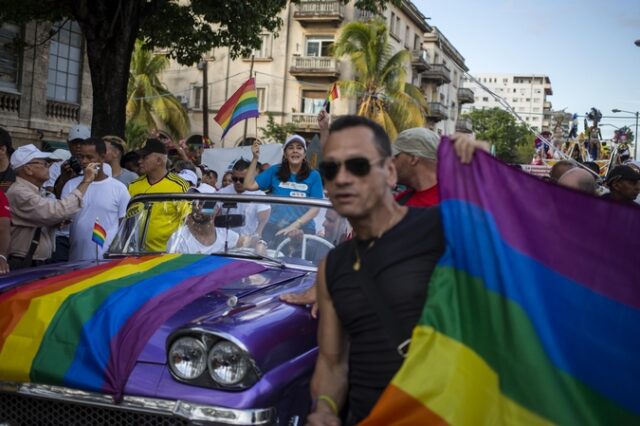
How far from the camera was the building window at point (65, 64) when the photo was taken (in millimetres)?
20047

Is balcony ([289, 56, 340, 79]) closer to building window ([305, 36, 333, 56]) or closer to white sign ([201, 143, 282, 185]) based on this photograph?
building window ([305, 36, 333, 56])

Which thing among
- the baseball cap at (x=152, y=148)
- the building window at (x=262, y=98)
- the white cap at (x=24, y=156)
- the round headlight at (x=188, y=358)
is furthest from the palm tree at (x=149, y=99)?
the round headlight at (x=188, y=358)

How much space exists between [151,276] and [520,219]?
7.28 ft

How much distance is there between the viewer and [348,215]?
2.84 m

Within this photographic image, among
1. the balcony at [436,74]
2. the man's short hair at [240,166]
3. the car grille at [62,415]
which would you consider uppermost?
the balcony at [436,74]

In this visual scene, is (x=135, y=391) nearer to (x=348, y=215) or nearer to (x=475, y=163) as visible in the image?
(x=348, y=215)

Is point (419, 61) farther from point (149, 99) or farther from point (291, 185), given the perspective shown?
point (291, 185)

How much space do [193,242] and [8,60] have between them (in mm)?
15886

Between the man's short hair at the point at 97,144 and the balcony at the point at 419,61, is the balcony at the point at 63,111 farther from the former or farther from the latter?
the balcony at the point at 419,61

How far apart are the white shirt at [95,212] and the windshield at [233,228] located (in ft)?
4.70

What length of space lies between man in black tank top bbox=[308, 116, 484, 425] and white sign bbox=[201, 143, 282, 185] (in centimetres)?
1241

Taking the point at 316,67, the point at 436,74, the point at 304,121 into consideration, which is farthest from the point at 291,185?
the point at 436,74

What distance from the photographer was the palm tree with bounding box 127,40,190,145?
38.6m

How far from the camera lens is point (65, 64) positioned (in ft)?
67.3
